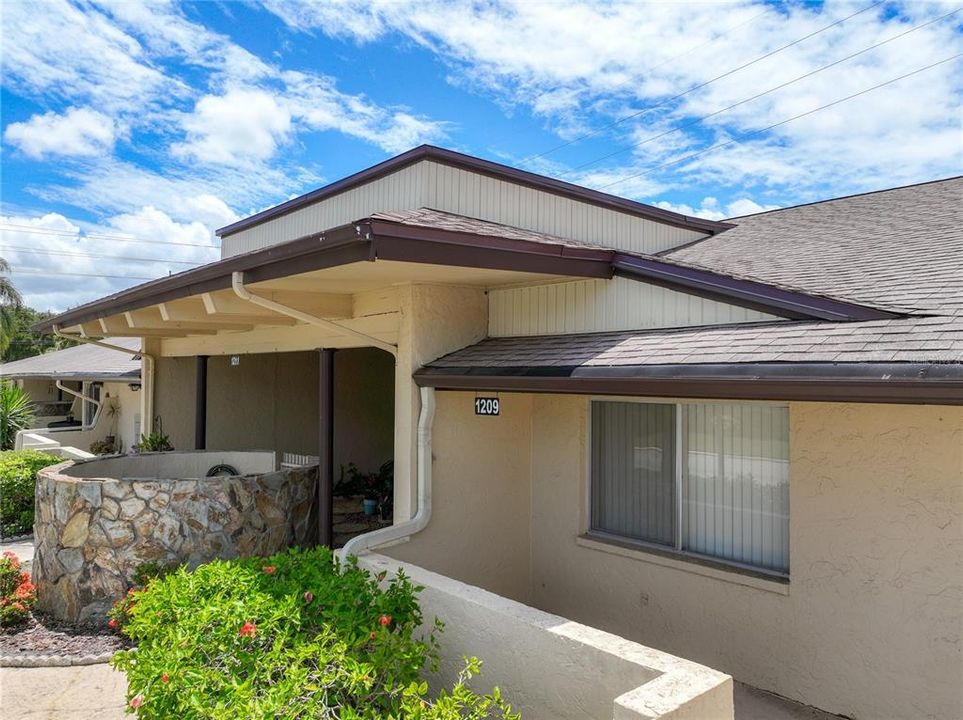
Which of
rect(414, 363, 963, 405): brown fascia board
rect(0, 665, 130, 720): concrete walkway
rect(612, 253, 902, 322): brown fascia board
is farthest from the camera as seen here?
rect(0, 665, 130, 720): concrete walkway

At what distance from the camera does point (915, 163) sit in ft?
45.3

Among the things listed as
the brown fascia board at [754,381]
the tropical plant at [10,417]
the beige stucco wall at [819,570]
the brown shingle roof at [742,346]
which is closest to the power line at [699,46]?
the brown shingle roof at [742,346]

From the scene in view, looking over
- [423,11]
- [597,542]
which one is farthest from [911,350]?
[423,11]

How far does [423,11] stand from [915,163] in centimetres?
1121

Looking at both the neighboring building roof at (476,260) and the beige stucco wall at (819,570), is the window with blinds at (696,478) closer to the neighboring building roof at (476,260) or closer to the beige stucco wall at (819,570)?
the beige stucco wall at (819,570)

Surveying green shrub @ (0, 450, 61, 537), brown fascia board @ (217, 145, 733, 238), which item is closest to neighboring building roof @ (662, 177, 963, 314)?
brown fascia board @ (217, 145, 733, 238)

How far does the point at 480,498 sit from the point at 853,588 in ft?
10.8

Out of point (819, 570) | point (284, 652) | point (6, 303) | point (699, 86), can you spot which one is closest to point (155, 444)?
point (284, 652)

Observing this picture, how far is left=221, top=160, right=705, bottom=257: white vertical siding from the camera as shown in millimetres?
7332

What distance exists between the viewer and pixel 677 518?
18.5ft

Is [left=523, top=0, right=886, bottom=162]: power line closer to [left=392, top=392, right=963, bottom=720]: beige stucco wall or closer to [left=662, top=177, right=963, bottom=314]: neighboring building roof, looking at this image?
[left=662, top=177, right=963, bottom=314]: neighboring building roof

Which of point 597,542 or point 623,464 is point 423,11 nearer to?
point 623,464

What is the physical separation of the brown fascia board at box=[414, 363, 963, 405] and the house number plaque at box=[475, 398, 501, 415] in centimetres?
62

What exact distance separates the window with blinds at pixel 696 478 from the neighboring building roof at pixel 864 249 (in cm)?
121
